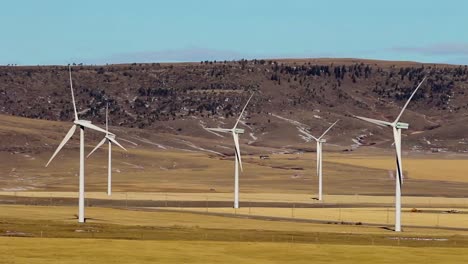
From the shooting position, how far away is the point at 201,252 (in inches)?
3361

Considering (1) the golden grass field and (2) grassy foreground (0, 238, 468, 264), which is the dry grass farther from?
(2) grassy foreground (0, 238, 468, 264)

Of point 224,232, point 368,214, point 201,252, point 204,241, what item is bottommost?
point 368,214

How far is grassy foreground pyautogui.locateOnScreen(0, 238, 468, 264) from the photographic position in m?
79.0

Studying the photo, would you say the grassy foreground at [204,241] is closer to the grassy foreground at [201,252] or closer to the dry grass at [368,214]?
the grassy foreground at [201,252]

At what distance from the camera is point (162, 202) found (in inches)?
6260

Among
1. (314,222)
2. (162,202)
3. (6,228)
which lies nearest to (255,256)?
(6,228)

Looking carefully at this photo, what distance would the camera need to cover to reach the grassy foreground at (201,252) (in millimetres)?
79000

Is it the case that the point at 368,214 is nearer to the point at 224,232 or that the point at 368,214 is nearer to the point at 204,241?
the point at 224,232

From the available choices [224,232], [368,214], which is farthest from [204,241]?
[368,214]

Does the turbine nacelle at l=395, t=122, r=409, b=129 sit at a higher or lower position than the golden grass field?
higher

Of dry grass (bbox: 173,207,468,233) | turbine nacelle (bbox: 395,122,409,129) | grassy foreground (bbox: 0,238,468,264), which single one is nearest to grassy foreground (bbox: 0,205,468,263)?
grassy foreground (bbox: 0,238,468,264)

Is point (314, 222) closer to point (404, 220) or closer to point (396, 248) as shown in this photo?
point (404, 220)

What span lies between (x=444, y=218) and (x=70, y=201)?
5152 cm

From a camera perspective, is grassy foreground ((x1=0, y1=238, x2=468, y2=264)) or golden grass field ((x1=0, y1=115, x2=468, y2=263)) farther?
golden grass field ((x1=0, y1=115, x2=468, y2=263))
